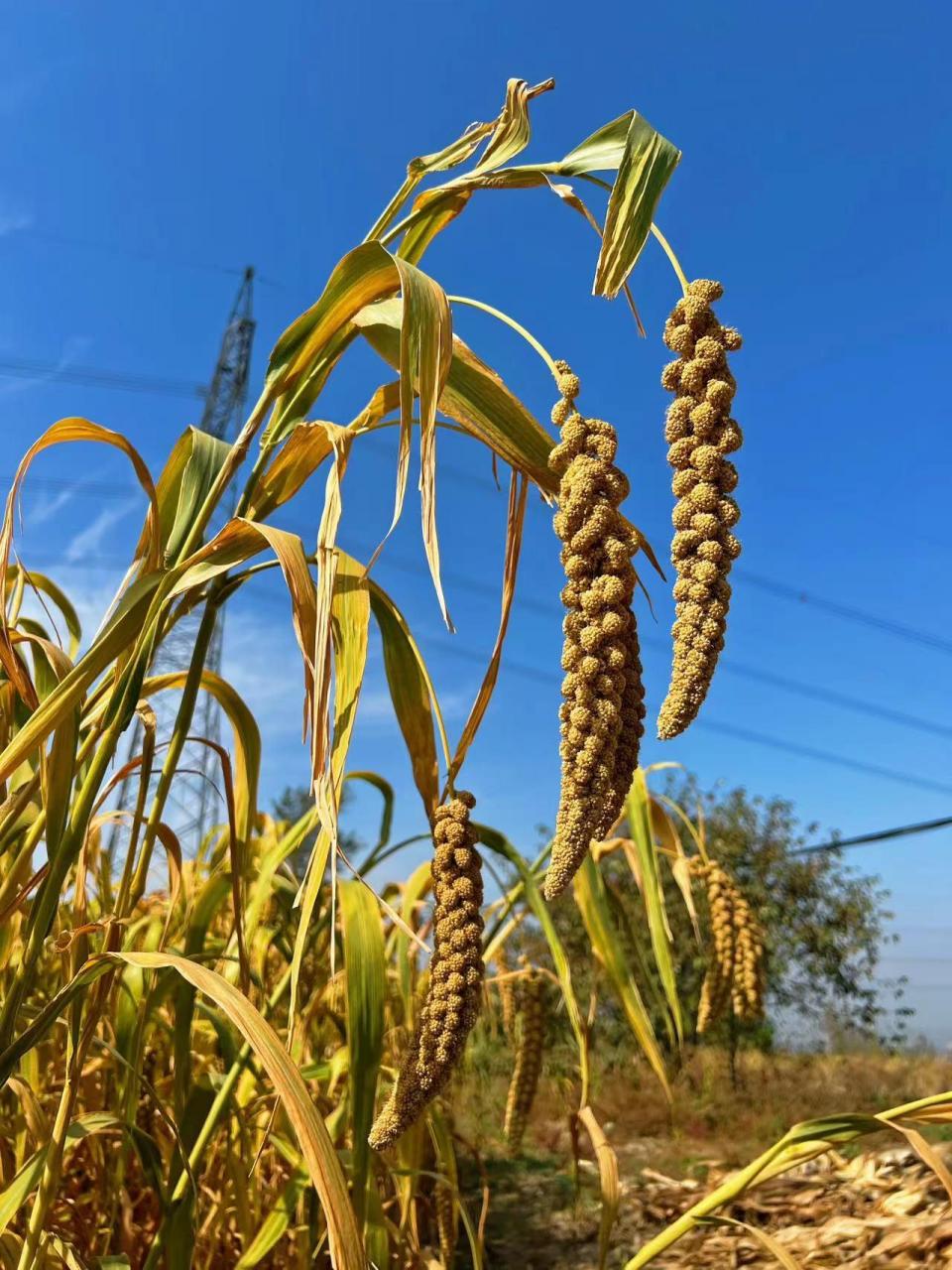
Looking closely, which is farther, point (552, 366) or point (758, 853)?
point (758, 853)

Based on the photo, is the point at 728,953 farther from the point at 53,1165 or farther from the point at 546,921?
the point at 53,1165

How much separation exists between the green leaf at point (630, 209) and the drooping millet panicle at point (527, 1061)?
1.16 meters

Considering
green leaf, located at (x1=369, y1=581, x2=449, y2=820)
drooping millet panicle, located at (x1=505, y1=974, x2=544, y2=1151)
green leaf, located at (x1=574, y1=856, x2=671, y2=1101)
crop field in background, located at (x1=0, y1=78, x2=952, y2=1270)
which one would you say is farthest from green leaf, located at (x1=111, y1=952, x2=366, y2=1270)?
drooping millet panicle, located at (x1=505, y1=974, x2=544, y2=1151)

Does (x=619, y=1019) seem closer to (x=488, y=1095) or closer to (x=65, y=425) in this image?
(x=488, y=1095)

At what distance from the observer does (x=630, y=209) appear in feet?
1.97

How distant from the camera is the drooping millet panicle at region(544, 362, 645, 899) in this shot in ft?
1.67

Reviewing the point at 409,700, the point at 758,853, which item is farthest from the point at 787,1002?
the point at 409,700

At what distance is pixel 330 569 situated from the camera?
1.94ft

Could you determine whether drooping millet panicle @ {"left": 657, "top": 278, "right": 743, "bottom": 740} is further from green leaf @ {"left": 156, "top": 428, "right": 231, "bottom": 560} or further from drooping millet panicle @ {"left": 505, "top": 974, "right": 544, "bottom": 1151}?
drooping millet panicle @ {"left": 505, "top": 974, "right": 544, "bottom": 1151}

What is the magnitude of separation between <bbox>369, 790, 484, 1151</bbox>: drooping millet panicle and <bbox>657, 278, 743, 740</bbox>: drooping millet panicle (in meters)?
0.21

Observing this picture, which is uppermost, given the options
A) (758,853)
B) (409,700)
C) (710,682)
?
(758,853)

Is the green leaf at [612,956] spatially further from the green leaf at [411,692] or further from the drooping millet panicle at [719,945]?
the drooping millet panicle at [719,945]

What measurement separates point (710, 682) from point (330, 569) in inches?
9.1

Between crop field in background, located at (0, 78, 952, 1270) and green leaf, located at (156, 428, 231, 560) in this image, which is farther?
green leaf, located at (156, 428, 231, 560)
